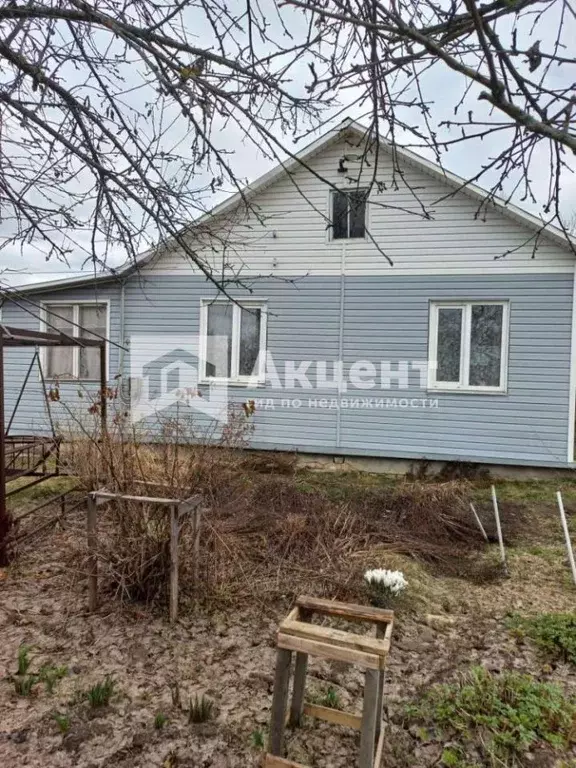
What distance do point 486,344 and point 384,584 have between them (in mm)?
5568

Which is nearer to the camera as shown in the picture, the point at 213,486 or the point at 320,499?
the point at 213,486

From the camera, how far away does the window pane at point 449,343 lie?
7.84 metres

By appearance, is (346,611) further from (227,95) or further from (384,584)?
(227,95)

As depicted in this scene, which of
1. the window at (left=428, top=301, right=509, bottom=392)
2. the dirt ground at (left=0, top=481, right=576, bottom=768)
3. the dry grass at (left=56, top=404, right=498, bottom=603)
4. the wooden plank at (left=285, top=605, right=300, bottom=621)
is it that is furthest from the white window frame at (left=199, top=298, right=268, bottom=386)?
the wooden plank at (left=285, top=605, right=300, bottom=621)

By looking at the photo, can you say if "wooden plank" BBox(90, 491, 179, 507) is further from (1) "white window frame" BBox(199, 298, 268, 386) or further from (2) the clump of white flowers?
(1) "white window frame" BBox(199, 298, 268, 386)

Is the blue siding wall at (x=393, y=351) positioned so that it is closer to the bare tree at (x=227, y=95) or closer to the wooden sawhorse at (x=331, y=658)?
the bare tree at (x=227, y=95)

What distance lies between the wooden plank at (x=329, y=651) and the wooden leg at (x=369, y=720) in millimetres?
43

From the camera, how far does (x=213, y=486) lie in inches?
212

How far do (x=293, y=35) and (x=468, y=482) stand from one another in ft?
21.0

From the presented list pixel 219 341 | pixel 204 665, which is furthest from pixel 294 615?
pixel 219 341

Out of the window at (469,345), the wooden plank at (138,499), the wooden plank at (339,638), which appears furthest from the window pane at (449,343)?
the wooden plank at (339,638)

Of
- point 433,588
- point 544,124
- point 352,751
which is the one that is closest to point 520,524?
point 433,588

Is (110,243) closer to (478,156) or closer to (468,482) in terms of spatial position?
(478,156)

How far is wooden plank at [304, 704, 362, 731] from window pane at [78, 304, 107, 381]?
8.08m
